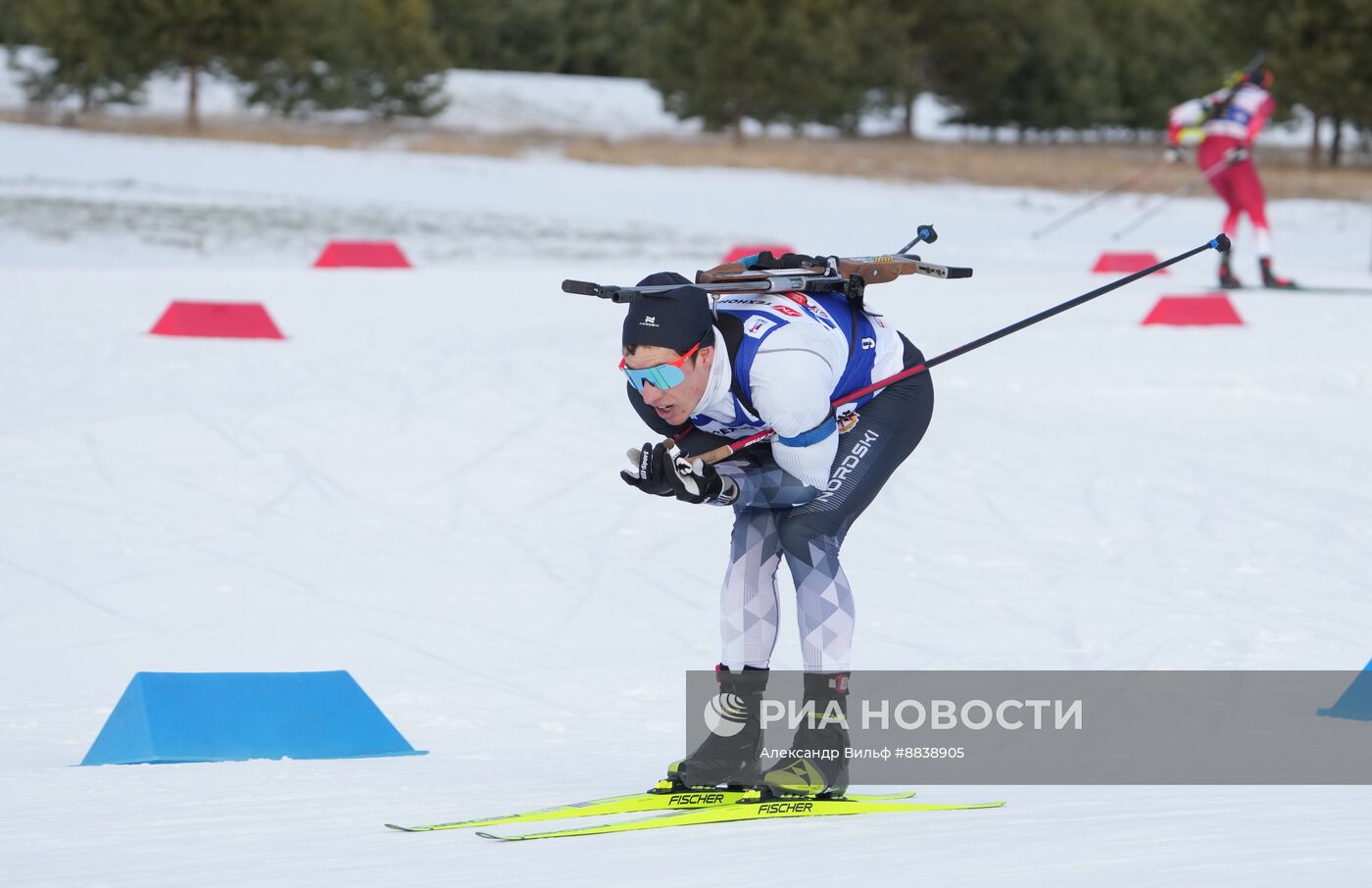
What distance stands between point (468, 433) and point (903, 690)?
3.53 m

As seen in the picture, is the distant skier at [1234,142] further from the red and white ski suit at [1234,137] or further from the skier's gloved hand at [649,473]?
the skier's gloved hand at [649,473]

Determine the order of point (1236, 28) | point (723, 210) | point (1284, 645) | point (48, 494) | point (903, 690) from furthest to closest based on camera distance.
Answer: point (1236, 28) < point (723, 210) < point (48, 494) < point (1284, 645) < point (903, 690)

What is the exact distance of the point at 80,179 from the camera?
22.7 m

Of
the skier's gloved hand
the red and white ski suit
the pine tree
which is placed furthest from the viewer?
the pine tree

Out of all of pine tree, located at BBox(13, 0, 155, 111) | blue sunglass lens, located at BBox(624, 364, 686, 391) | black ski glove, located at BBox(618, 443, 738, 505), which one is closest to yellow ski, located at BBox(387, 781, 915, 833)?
black ski glove, located at BBox(618, 443, 738, 505)

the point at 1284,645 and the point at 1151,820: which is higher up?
the point at 1151,820

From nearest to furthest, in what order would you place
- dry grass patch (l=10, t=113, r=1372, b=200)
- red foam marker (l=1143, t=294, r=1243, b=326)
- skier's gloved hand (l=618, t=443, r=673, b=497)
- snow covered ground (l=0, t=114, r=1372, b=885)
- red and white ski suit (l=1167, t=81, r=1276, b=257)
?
1. snow covered ground (l=0, t=114, r=1372, b=885)
2. skier's gloved hand (l=618, t=443, r=673, b=497)
3. red foam marker (l=1143, t=294, r=1243, b=326)
4. red and white ski suit (l=1167, t=81, r=1276, b=257)
5. dry grass patch (l=10, t=113, r=1372, b=200)

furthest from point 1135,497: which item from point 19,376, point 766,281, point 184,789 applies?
point 19,376

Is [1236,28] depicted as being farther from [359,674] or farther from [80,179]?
[359,674]

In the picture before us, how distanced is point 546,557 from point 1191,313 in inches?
238

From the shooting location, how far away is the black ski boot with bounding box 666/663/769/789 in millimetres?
3814

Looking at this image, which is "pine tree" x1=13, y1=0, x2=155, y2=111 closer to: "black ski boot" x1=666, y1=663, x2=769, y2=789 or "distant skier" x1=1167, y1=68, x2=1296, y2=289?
"distant skier" x1=1167, y1=68, x2=1296, y2=289

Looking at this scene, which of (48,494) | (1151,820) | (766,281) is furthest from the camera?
(48,494)

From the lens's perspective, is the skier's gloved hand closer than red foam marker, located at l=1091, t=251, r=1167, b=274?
Yes
